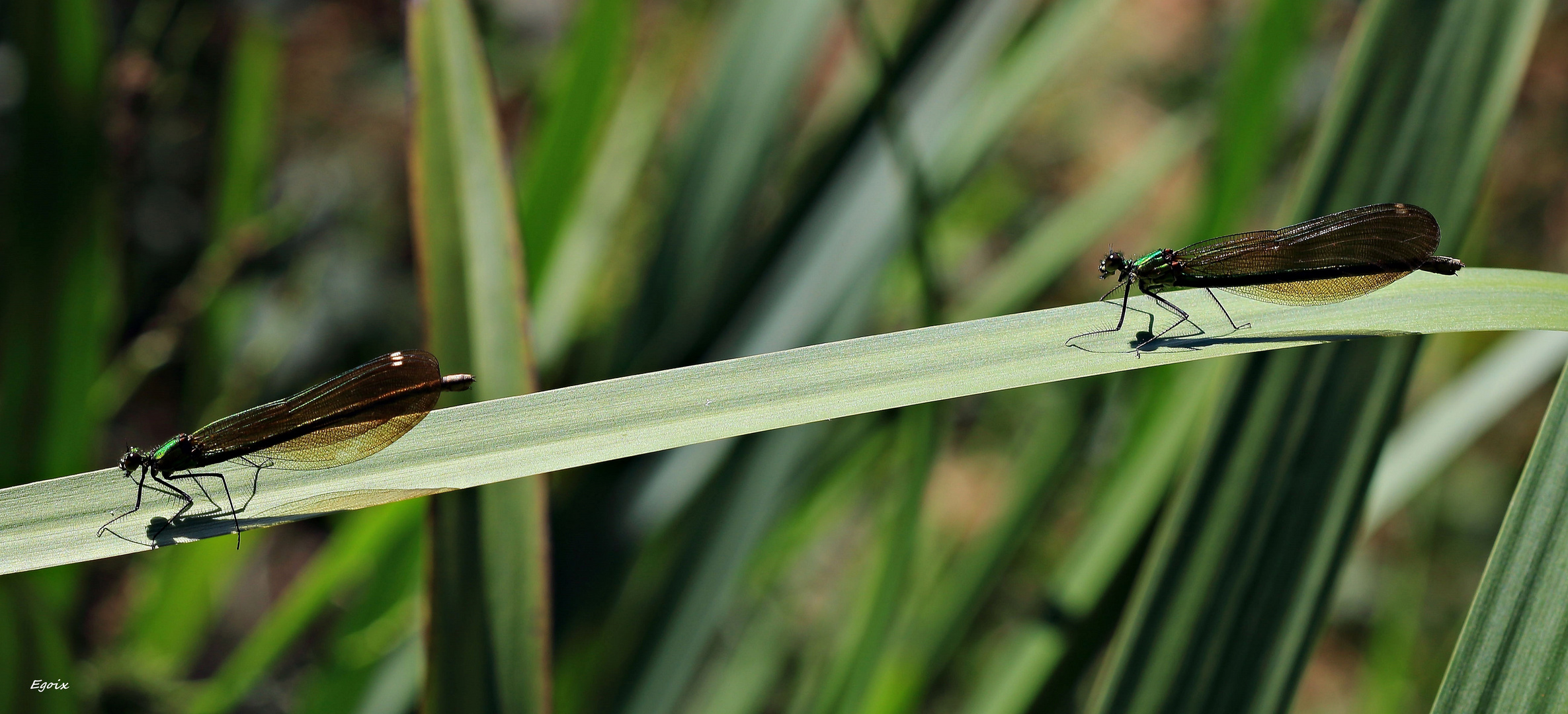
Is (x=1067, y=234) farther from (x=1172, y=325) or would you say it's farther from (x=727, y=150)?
(x=1172, y=325)

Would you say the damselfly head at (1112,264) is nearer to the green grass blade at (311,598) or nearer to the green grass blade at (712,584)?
the green grass blade at (712,584)

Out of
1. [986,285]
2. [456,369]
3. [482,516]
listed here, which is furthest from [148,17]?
[986,285]

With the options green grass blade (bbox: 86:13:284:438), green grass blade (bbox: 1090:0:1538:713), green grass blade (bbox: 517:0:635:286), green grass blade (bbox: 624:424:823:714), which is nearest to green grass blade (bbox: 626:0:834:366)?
green grass blade (bbox: 517:0:635:286)

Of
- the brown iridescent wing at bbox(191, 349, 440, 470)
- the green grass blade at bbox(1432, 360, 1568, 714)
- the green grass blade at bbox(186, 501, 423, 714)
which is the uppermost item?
the green grass blade at bbox(1432, 360, 1568, 714)

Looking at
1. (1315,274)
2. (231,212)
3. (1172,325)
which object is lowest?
(231,212)

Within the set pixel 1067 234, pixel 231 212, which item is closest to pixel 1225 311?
pixel 1067 234

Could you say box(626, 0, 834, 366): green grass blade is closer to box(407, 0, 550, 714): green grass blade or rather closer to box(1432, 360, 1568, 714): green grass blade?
box(407, 0, 550, 714): green grass blade

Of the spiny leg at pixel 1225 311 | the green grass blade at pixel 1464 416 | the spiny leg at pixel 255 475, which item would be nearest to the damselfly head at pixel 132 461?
the spiny leg at pixel 255 475
